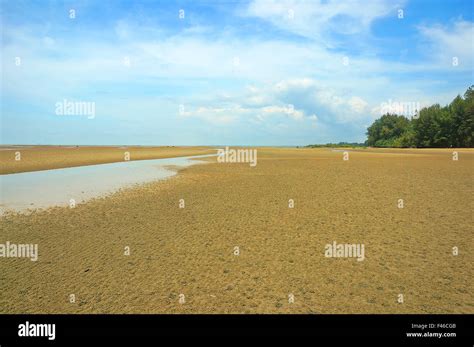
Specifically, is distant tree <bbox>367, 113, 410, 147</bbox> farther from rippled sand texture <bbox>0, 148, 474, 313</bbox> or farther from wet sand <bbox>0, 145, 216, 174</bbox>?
rippled sand texture <bbox>0, 148, 474, 313</bbox>

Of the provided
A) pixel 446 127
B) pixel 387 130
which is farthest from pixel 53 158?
pixel 387 130

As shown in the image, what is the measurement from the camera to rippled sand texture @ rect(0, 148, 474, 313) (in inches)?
268

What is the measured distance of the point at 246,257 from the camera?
943 cm

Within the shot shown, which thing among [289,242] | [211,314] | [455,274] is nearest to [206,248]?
[289,242]

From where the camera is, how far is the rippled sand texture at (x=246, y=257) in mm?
6805

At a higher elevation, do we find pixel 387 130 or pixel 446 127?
pixel 387 130

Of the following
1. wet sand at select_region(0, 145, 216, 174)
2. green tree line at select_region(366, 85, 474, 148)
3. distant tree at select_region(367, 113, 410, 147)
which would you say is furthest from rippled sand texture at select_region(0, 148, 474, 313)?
distant tree at select_region(367, 113, 410, 147)

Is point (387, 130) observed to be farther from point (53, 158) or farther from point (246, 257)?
point (246, 257)

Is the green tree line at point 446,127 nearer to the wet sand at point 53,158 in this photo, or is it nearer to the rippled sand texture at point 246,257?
the wet sand at point 53,158

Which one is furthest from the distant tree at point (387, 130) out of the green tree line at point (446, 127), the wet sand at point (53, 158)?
the wet sand at point (53, 158)
